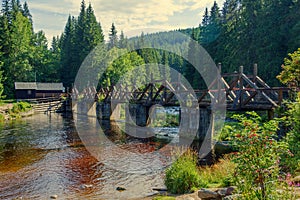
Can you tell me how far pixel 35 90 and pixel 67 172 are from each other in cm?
4151

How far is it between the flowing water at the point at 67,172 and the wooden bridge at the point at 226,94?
3598mm

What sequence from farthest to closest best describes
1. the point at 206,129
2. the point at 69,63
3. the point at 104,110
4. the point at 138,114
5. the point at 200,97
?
the point at 69,63 < the point at 104,110 < the point at 138,114 < the point at 200,97 < the point at 206,129

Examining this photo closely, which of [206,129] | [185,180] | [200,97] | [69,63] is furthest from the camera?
[69,63]

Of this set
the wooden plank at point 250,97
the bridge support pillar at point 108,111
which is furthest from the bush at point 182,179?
the bridge support pillar at point 108,111

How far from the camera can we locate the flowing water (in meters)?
9.84

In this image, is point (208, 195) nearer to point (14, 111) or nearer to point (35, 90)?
point (14, 111)

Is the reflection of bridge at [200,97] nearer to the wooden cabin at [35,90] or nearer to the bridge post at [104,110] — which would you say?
the bridge post at [104,110]

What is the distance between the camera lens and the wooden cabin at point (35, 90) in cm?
4917

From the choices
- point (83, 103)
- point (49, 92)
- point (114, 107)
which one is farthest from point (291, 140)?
point (49, 92)

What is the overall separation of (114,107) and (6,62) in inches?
1197

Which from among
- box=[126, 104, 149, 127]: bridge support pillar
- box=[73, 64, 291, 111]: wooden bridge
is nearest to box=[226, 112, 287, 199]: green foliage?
box=[73, 64, 291, 111]: wooden bridge

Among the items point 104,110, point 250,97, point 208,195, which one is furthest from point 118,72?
point 208,195

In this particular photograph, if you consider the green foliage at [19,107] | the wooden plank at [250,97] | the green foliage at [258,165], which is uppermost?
the wooden plank at [250,97]

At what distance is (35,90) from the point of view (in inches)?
1981
